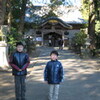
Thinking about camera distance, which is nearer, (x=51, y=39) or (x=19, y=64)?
(x=19, y=64)

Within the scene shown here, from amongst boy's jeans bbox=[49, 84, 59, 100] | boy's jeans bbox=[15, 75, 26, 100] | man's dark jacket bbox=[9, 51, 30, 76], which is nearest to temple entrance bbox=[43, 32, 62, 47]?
boy's jeans bbox=[49, 84, 59, 100]

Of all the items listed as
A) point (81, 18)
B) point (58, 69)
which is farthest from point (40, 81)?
point (81, 18)

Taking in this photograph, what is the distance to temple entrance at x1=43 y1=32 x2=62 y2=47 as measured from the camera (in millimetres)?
47312

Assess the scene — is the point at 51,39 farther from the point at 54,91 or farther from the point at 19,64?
the point at 19,64

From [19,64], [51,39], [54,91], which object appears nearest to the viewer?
[19,64]

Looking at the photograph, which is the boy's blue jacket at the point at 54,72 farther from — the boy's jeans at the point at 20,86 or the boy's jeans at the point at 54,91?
the boy's jeans at the point at 20,86

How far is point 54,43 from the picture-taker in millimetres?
47594

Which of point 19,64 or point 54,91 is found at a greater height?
point 19,64

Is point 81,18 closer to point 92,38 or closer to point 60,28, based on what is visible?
point 60,28

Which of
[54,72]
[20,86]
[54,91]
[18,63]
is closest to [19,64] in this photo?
[18,63]

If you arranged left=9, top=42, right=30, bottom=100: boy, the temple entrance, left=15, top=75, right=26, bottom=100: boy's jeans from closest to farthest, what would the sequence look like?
left=9, top=42, right=30, bottom=100: boy
left=15, top=75, right=26, bottom=100: boy's jeans
the temple entrance

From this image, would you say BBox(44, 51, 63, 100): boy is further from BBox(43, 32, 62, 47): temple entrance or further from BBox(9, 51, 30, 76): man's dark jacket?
BBox(43, 32, 62, 47): temple entrance

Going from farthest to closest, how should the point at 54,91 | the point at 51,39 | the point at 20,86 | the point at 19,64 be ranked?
the point at 51,39 < the point at 54,91 < the point at 20,86 < the point at 19,64

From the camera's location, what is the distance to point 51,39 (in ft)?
158
